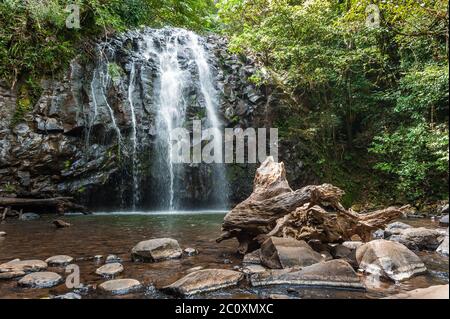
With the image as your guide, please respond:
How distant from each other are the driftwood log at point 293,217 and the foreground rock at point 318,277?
1181 millimetres

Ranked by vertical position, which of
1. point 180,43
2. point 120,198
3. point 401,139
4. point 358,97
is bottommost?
point 120,198

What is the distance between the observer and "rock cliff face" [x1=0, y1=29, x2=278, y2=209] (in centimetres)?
1005

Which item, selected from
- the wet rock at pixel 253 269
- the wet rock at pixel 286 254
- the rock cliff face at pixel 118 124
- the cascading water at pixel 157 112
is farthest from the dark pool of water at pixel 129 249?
the cascading water at pixel 157 112

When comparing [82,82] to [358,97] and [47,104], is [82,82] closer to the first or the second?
[47,104]

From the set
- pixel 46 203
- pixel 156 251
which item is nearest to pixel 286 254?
pixel 156 251

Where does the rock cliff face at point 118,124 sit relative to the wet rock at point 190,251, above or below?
above

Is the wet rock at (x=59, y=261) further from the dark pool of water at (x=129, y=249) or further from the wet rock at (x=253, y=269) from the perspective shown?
the wet rock at (x=253, y=269)

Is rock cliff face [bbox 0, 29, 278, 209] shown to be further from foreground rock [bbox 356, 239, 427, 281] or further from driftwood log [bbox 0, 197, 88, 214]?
foreground rock [bbox 356, 239, 427, 281]

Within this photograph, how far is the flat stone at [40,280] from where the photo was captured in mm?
3281

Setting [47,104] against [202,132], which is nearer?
[47,104]

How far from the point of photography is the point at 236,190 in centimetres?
1302
